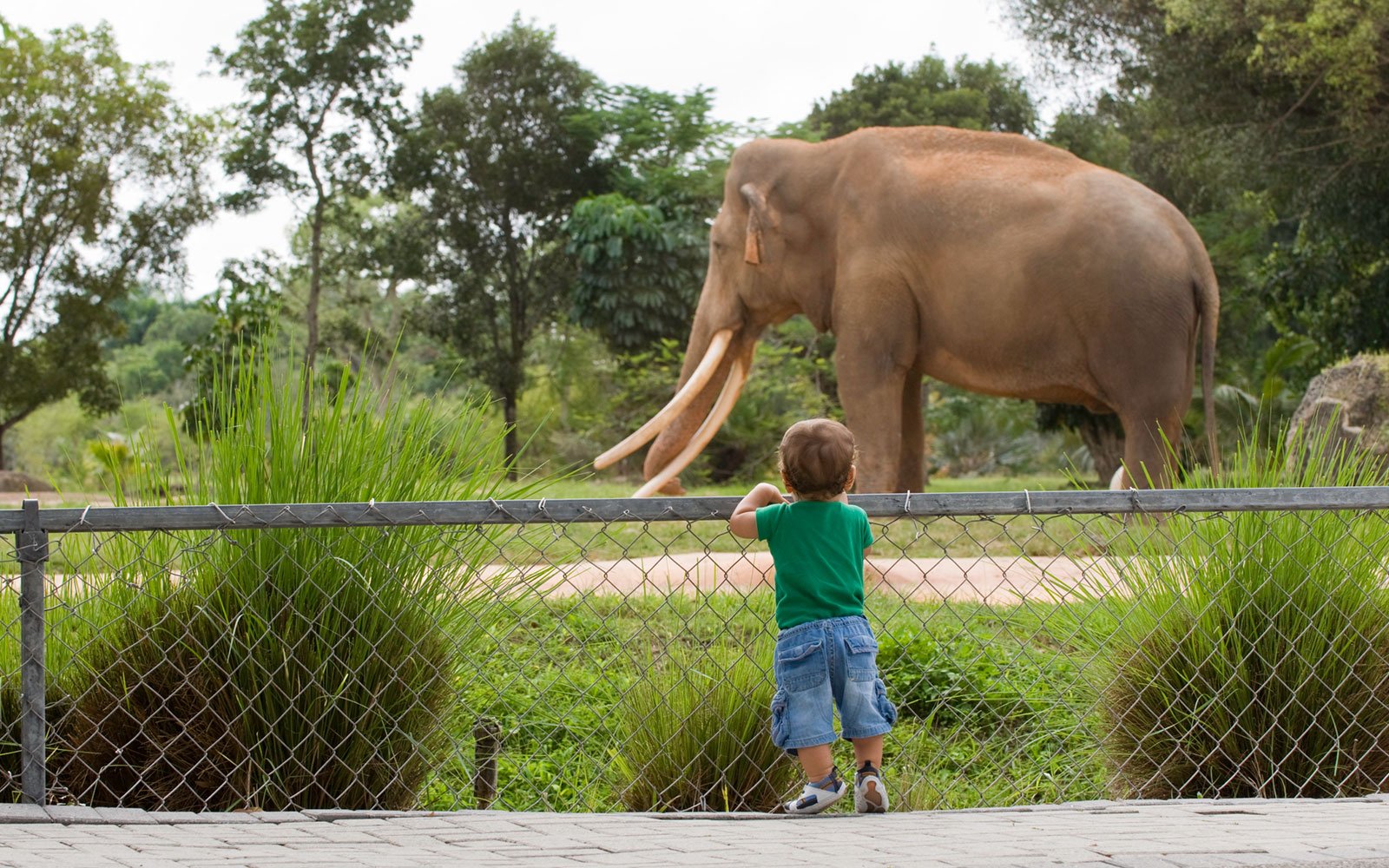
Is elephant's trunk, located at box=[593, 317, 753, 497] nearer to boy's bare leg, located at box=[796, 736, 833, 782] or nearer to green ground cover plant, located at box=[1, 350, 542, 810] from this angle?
green ground cover plant, located at box=[1, 350, 542, 810]

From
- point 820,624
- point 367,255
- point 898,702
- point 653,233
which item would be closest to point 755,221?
point 898,702

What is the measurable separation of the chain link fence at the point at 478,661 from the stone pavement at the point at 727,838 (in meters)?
0.36

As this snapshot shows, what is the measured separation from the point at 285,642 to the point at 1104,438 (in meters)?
12.7

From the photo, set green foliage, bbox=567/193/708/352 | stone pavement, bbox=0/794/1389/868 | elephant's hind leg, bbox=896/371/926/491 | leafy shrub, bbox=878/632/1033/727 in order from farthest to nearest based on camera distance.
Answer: green foliage, bbox=567/193/708/352 < elephant's hind leg, bbox=896/371/926/491 < leafy shrub, bbox=878/632/1033/727 < stone pavement, bbox=0/794/1389/868

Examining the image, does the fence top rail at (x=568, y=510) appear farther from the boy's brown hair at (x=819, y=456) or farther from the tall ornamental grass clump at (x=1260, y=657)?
the tall ornamental grass clump at (x=1260, y=657)

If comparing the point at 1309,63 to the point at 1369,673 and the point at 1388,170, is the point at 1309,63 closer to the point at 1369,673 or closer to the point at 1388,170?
the point at 1388,170

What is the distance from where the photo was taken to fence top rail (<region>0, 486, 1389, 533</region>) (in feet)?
10.4

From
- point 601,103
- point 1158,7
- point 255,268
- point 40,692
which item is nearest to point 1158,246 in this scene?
point 40,692

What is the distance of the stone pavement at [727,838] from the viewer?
2641 mm

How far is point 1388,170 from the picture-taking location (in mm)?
12953

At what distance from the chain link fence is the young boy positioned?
13 centimetres

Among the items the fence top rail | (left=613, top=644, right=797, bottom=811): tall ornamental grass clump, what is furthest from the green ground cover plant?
(left=613, top=644, right=797, bottom=811): tall ornamental grass clump

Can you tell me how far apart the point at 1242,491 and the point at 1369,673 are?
102cm

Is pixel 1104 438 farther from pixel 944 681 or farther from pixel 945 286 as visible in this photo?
pixel 944 681
